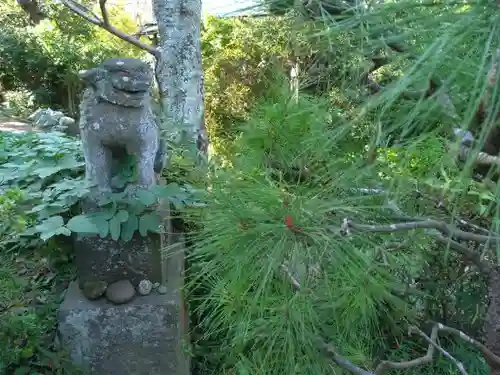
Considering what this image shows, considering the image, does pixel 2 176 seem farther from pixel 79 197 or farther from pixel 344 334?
pixel 344 334

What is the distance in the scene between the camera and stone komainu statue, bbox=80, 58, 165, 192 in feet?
4.63

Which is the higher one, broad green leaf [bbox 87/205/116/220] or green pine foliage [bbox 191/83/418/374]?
green pine foliage [bbox 191/83/418/374]

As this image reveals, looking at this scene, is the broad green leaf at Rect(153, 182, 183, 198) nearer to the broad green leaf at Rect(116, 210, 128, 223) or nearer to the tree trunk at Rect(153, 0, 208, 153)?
the broad green leaf at Rect(116, 210, 128, 223)

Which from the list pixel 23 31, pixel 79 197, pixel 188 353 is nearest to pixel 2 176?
pixel 79 197

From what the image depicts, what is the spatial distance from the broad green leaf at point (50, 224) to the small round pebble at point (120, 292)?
225mm

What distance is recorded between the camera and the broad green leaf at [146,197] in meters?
1.44

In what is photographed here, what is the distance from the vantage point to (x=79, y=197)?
1.49 metres

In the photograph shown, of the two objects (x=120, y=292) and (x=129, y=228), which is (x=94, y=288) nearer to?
(x=120, y=292)

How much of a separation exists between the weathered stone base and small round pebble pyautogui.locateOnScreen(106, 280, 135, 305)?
1 cm

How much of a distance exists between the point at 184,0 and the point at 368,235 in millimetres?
1551

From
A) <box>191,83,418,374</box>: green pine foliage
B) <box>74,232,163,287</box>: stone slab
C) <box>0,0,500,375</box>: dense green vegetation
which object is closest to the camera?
<box>0,0,500,375</box>: dense green vegetation

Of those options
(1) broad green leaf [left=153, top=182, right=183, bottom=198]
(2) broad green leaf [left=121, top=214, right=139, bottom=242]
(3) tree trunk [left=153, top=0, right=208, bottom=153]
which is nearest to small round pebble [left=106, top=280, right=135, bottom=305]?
(2) broad green leaf [left=121, top=214, right=139, bottom=242]

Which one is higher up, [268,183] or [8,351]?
[268,183]

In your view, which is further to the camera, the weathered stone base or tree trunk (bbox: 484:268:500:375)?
the weathered stone base
